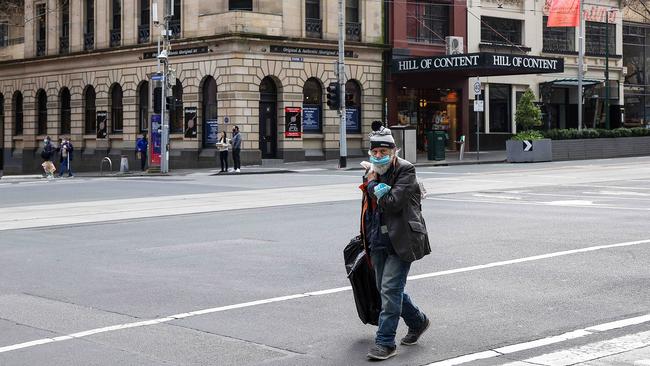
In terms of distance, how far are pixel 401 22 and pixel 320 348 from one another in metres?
40.9

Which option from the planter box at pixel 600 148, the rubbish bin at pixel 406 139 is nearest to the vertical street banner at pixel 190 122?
the rubbish bin at pixel 406 139

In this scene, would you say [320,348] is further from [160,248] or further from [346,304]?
[160,248]

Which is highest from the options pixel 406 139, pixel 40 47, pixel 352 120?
pixel 40 47

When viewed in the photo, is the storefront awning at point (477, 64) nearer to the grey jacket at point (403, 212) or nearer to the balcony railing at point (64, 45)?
the balcony railing at point (64, 45)

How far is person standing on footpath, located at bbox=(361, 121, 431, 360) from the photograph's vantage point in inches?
273

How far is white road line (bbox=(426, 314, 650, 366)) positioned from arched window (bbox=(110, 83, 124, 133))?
42.5m

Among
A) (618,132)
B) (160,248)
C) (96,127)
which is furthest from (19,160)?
(160,248)

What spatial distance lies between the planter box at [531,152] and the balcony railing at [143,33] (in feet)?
61.5

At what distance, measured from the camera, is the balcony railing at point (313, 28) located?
4410 cm

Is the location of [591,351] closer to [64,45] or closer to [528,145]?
[528,145]

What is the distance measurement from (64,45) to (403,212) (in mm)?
47840

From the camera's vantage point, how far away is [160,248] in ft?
45.0

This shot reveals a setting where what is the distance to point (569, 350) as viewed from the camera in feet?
23.4

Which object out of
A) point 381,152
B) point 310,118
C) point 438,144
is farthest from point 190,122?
point 381,152
